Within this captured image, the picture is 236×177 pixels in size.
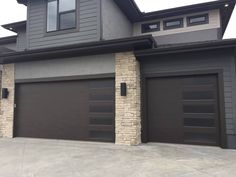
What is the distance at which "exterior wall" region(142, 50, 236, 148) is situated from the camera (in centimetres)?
632

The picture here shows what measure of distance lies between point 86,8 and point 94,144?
544cm

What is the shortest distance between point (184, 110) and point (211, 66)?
171cm

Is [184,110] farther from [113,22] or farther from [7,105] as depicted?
[7,105]

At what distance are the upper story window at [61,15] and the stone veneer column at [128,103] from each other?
3007 millimetres

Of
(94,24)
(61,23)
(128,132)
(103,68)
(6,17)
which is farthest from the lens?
(6,17)

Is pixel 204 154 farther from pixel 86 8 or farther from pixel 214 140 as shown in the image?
pixel 86 8

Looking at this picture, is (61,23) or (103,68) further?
(61,23)

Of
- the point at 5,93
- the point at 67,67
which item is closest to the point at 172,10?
the point at 67,67

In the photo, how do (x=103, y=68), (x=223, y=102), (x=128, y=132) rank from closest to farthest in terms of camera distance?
(x=223, y=102)
(x=128, y=132)
(x=103, y=68)

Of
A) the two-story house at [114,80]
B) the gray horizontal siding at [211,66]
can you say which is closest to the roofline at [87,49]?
the two-story house at [114,80]

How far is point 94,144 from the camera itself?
7121 millimetres

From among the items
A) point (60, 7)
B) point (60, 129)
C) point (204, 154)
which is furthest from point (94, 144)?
point (60, 7)

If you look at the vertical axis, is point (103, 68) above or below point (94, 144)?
above

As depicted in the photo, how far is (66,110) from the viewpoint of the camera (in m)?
8.12
